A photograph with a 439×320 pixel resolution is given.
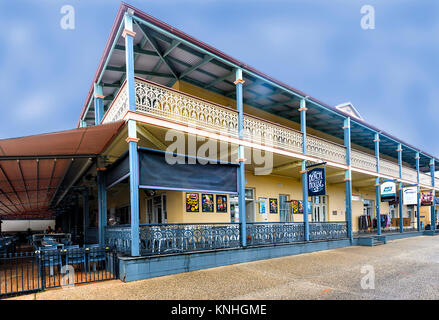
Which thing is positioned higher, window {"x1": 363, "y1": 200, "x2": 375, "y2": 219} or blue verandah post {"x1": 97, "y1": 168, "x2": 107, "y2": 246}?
blue verandah post {"x1": 97, "y1": 168, "x2": 107, "y2": 246}

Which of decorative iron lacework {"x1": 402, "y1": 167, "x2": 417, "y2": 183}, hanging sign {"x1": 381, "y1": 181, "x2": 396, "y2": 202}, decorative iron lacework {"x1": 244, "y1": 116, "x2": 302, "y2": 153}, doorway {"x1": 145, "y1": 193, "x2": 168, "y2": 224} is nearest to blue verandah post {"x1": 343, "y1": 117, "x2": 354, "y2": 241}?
decorative iron lacework {"x1": 244, "y1": 116, "x2": 302, "y2": 153}

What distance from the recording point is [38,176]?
36.8ft

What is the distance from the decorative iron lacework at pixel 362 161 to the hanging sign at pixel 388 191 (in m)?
1.30

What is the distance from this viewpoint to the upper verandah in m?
8.52

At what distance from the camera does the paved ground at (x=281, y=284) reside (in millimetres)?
5969

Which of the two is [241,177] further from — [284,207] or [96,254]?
[284,207]

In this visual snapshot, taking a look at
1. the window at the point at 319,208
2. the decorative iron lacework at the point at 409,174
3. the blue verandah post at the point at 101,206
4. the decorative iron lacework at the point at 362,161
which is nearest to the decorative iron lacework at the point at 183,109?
the blue verandah post at the point at 101,206

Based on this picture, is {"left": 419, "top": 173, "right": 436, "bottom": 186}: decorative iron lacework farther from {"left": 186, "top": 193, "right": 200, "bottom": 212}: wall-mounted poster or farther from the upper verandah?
{"left": 186, "top": 193, "right": 200, "bottom": 212}: wall-mounted poster

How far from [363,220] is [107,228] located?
1800 centimetres

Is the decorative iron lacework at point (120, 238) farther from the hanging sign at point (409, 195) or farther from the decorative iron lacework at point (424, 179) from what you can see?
the decorative iron lacework at point (424, 179)

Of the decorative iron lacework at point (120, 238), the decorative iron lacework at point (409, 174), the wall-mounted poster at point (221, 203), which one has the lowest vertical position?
the decorative iron lacework at point (120, 238)

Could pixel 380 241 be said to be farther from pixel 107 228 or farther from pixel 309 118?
pixel 107 228

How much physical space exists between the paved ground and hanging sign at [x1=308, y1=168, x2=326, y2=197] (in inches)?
114
